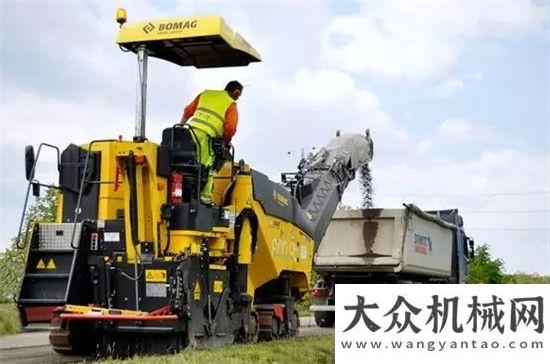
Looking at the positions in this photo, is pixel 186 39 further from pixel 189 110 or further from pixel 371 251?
pixel 371 251

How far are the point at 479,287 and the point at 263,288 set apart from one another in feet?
22.3

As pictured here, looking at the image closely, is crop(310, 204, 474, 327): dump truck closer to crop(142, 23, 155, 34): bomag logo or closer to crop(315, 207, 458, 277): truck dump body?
crop(315, 207, 458, 277): truck dump body

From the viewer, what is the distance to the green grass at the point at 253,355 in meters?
8.55

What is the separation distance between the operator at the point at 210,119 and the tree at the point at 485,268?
54.7 feet

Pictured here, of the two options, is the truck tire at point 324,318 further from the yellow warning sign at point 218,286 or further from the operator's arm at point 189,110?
the operator's arm at point 189,110

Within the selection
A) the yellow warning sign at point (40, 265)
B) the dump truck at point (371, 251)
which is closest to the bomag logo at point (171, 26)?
the yellow warning sign at point (40, 265)

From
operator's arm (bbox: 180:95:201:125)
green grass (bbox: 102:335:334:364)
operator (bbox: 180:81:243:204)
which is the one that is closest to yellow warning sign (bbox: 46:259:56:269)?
green grass (bbox: 102:335:334:364)

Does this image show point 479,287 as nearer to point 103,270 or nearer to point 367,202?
point 103,270

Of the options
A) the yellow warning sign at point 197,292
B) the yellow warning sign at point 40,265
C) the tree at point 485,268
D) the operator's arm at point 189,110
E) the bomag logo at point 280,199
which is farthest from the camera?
the tree at point 485,268

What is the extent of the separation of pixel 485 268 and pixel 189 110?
61.7 ft

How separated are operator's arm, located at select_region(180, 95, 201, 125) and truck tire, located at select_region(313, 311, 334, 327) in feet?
25.9

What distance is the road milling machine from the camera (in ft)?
32.0

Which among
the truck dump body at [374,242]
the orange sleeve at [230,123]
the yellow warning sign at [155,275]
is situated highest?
the orange sleeve at [230,123]

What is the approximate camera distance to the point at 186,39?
1076 centimetres
